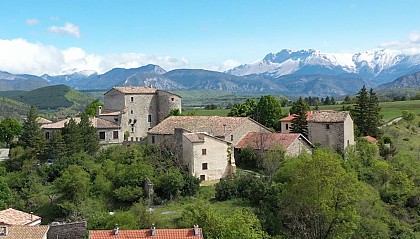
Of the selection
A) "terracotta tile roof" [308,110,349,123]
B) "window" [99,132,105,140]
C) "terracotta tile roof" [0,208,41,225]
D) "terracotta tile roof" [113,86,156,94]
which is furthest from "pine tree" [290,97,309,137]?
"terracotta tile roof" [0,208,41,225]

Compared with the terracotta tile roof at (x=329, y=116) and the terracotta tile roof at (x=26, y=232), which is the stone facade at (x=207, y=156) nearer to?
the terracotta tile roof at (x=329, y=116)

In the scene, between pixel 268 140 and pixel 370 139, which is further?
pixel 370 139

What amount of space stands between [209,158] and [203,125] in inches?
319

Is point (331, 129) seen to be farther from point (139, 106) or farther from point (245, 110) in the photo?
point (139, 106)

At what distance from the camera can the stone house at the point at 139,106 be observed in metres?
70.8

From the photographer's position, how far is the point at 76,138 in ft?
195

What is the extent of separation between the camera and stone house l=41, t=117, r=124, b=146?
6306cm

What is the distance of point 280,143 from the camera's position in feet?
188

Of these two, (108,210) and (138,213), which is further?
(108,210)

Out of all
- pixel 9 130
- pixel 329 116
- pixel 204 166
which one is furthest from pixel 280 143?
pixel 9 130

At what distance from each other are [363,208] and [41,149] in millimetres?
38648

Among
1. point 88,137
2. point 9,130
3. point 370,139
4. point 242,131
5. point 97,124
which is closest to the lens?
point 88,137

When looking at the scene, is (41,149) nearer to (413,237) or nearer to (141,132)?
(141,132)

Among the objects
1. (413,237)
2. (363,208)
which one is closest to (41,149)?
(363,208)
